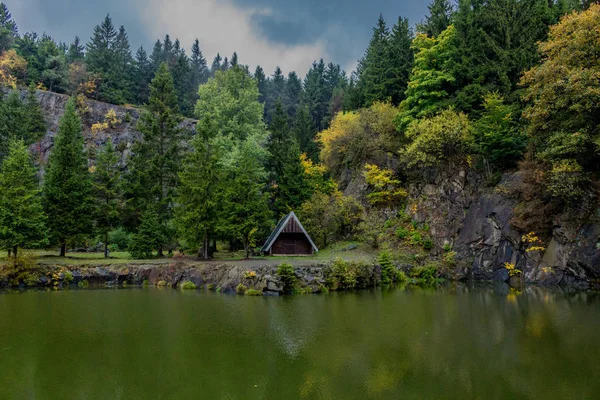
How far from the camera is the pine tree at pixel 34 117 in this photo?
44.6 meters

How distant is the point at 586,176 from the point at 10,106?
171 ft

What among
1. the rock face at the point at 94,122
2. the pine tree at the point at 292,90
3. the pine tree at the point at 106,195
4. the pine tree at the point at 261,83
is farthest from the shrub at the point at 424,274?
the pine tree at the point at 261,83

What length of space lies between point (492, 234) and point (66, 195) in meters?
29.4

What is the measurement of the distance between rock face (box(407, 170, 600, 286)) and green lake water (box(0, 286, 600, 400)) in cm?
565

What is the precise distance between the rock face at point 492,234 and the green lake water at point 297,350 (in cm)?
565

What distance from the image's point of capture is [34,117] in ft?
150

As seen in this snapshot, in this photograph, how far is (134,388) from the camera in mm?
7543

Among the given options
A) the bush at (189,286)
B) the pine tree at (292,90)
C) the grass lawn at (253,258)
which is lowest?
the bush at (189,286)

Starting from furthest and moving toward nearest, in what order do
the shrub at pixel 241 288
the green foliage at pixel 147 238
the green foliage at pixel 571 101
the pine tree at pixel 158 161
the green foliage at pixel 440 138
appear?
the pine tree at pixel 158 161
the green foliage at pixel 440 138
the green foliage at pixel 147 238
the shrub at pixel 241 288
the green foliage at pixel 571 101

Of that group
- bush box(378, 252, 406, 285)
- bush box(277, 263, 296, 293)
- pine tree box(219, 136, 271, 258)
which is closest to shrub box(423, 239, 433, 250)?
bush box(378, 252, 406, 285)

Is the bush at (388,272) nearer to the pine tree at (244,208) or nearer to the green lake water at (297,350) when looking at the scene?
the green lake water at (297,350)

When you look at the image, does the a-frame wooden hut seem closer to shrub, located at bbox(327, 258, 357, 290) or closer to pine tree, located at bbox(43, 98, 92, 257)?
shrub, located at bbox(327, 258, 357, 290)

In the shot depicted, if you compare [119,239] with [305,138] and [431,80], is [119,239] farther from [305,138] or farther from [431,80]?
[431,80]

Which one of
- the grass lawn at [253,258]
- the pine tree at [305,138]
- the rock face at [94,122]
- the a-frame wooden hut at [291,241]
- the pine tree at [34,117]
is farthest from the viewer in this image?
the pine tree at [305,138]
